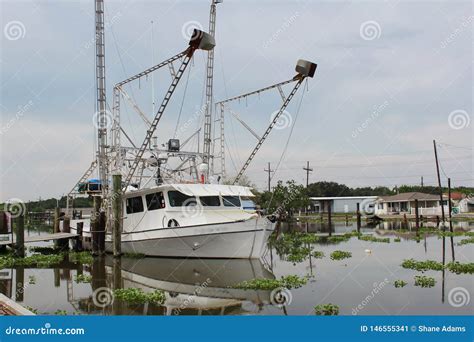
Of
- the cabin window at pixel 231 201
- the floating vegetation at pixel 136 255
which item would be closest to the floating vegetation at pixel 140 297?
the floating vegetation at pixel 136 255

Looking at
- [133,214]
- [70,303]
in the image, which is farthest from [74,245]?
[70,303]

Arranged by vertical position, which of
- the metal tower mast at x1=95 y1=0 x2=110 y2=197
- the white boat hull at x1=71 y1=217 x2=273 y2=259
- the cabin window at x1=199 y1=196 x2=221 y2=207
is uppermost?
the metal tower mast at x1=95 y1=0 x2=110 y2=197

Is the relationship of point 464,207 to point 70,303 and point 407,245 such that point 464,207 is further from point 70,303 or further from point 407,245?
point 70,303

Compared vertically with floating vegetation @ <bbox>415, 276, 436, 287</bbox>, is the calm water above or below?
below

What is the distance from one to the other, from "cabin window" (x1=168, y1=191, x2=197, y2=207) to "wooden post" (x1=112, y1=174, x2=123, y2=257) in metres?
2.54

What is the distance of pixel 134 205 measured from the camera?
2553cm

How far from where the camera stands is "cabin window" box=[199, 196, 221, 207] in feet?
76.6

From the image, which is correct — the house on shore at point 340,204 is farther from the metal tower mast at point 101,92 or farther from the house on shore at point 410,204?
the metal tower mast at point 101,92

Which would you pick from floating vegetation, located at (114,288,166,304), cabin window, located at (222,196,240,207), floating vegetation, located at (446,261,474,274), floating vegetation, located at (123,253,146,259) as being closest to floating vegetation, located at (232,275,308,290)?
floating vegetation, located at (114,288,166,304)

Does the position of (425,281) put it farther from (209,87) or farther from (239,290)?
(209,87)

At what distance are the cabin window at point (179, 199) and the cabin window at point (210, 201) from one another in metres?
0.43

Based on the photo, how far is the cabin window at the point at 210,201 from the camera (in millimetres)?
23359

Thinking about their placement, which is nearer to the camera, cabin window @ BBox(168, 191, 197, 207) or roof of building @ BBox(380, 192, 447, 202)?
cabin window @ BBox(168, 191, 197, 207)

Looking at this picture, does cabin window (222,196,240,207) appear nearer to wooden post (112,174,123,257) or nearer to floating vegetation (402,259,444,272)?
wooden post (112,174,123,257)
